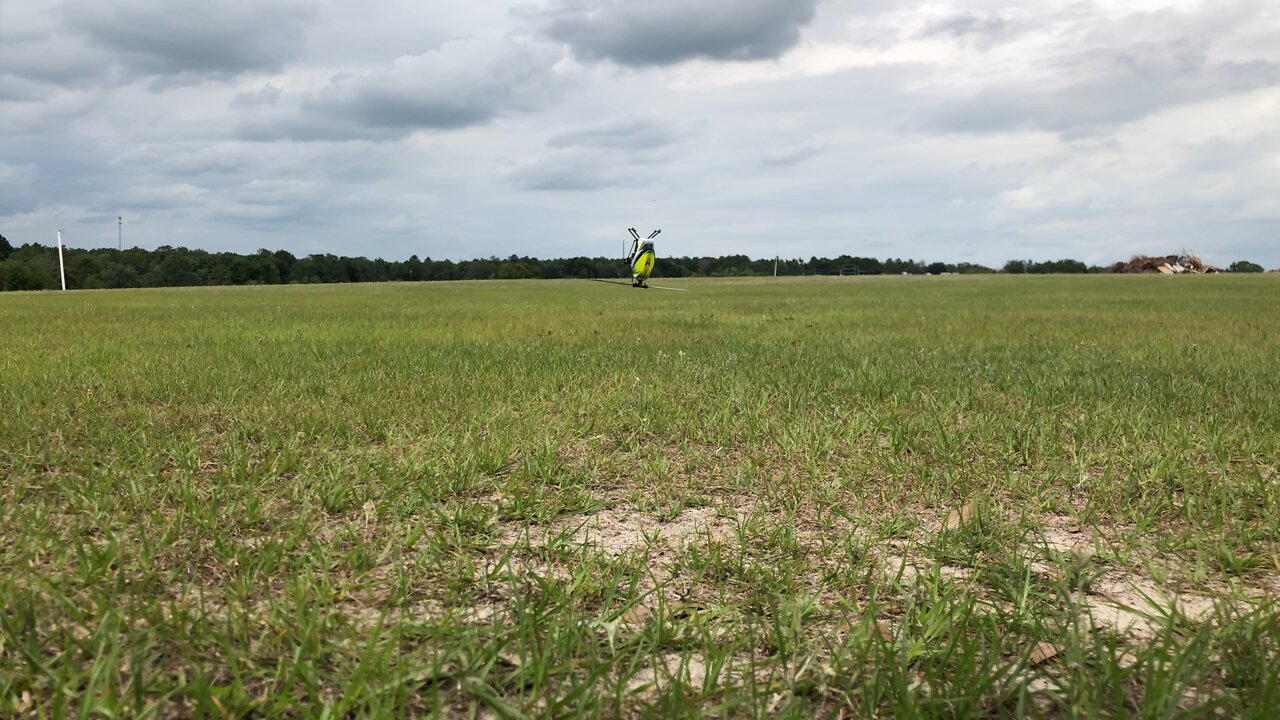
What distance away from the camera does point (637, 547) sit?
9.09 feet

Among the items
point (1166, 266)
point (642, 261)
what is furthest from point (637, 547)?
point (1166, 266)

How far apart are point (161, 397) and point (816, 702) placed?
5.42 metres

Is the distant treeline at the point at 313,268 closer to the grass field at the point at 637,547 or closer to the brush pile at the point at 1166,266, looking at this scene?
the brush pile at the point at 1166,266

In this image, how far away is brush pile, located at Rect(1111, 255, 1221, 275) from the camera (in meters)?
76.5

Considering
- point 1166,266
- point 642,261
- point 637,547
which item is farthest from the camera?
Result: point 1166,266

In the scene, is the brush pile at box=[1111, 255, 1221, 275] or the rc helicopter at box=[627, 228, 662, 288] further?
the brush pile at box=[1111, 255, 1221, 275]

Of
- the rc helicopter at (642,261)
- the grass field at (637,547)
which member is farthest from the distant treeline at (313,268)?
the grass field at (637,547)

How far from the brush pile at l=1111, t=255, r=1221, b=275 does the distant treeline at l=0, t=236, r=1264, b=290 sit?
548 cm

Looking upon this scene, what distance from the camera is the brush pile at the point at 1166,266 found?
251 ft

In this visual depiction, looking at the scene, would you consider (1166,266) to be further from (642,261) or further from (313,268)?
(313,268)

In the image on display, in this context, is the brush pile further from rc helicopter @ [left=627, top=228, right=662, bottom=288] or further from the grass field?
the grass field

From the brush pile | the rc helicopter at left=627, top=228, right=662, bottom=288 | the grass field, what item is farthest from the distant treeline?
the grass field

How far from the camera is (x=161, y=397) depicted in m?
5.49

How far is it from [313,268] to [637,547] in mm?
97775
